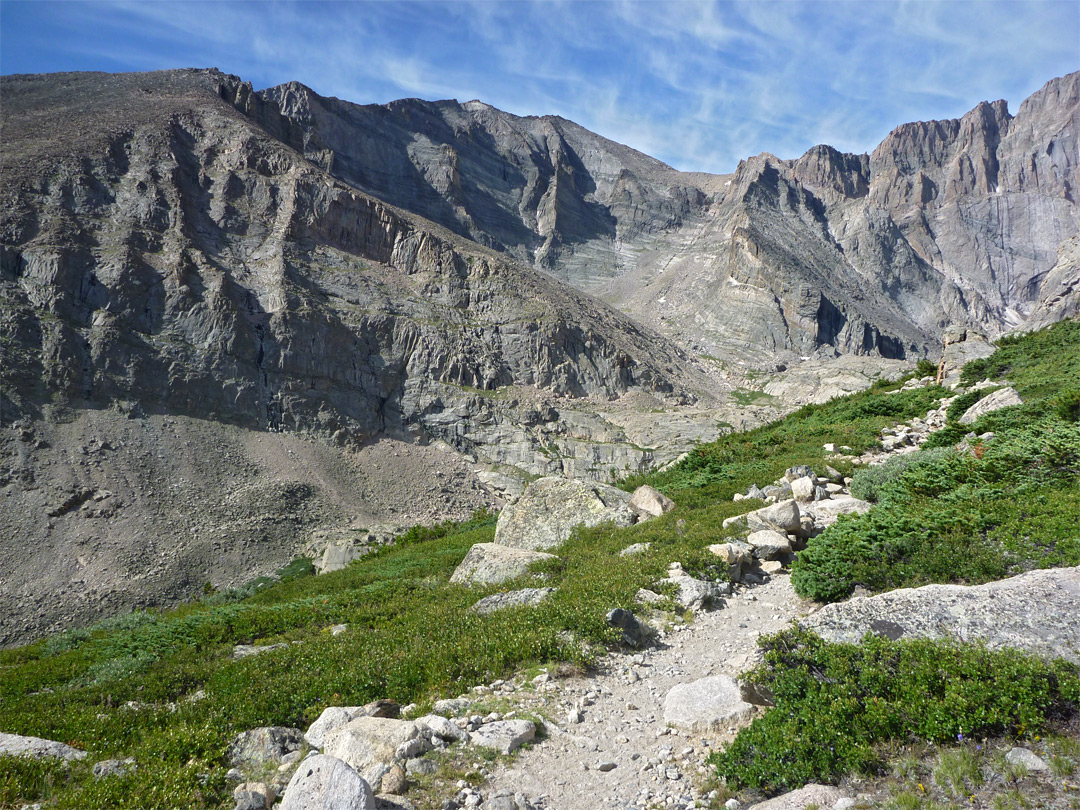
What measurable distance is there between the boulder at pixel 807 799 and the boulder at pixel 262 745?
533 cm

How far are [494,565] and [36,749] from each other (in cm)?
916

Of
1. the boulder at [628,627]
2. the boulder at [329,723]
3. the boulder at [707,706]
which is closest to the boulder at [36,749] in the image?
the boulder at [329,723]

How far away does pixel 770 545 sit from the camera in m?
11.3

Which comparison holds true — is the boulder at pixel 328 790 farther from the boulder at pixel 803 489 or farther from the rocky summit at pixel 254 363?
the rocky summit at pixel 254 363

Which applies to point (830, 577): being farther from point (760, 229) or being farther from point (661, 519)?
point (760, 229)

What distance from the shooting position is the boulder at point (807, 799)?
4.55 metres

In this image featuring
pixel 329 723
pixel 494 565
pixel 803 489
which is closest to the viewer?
pixel 329 723

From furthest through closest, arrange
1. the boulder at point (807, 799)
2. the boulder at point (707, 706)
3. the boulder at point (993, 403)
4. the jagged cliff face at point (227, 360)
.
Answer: the jagged cliff face at point (227, 360), the boulder at point (993, 403), the boulder at point (707, 706), the boulder at point (807, 799)

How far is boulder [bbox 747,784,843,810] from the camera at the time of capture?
455 cm

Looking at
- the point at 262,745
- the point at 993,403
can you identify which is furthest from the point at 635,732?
the point at 993,403

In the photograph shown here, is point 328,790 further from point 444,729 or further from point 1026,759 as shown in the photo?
point 1026,759

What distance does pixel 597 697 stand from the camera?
7324mm

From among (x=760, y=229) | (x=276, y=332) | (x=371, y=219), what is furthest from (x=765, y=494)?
(x=760, y=229)

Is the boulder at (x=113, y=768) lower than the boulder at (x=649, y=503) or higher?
lower
